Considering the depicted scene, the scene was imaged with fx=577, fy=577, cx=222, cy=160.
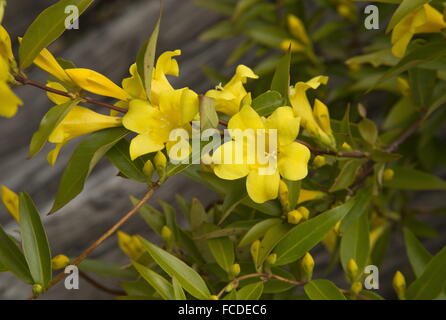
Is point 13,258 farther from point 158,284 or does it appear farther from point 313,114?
point 313,114

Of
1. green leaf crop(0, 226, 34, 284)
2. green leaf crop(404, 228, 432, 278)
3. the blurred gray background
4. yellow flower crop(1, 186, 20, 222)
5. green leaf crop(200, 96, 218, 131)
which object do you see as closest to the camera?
green leaf crop(200, 96, 218, 131)

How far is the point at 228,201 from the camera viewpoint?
2.55ft

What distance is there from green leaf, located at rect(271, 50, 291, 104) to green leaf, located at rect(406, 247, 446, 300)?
→ 1.05 ft

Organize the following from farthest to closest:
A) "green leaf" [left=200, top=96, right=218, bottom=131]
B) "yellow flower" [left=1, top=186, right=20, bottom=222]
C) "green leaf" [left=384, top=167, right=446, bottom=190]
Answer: "green leaf" [left=384, top=167, right=446, bottom=190] < "yellow flower" [left=1, top=186, right=20, bottom=222] < "green leaf" [left=200, top=96, right=218, bottom=131]

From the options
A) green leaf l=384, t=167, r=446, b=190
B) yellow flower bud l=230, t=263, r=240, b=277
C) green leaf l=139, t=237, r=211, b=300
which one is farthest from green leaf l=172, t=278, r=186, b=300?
green leaf l=384, t=167, r=446, b=190

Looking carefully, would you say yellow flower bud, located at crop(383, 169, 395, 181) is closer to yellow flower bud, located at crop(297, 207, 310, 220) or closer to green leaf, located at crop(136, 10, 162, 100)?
yellow flower bud, located at crop(297, 207, 310, 220)

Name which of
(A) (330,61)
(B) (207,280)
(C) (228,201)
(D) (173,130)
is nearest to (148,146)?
(D) (173,130)

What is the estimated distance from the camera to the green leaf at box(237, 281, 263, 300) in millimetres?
780

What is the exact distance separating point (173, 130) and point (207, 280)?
0.32 meters

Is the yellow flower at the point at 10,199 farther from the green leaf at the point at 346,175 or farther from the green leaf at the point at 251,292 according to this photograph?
the green leaf at the point at 346,175

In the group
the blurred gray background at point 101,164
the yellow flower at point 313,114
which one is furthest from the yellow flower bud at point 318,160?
the blurred gray background at point 101,164

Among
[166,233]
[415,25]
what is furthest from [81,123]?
[415,25]
